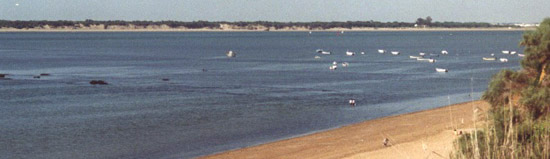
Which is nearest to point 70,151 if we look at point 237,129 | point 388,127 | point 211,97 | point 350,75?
point 237,129

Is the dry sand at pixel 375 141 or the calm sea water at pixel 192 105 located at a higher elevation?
the dry sand at pixel 375 141

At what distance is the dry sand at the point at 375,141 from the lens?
25984 millimetres

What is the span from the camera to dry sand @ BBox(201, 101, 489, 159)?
25984 mm

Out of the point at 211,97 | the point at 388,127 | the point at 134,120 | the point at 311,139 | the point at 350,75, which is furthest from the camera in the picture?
the point at 350,75

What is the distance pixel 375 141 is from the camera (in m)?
30.0

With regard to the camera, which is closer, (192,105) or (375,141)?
(375,141)

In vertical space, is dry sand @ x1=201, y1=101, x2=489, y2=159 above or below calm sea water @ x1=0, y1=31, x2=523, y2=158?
above

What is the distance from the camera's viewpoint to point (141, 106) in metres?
46.4

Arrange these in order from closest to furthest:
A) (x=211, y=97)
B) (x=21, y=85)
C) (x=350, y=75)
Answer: (x=211, y=97) → (x=21, y=85) → (x=350, y=75)

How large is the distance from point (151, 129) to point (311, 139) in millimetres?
8944

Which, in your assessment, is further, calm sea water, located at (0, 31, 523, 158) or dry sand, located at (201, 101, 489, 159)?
calm sea water, located at (0, 31, 523, 158)

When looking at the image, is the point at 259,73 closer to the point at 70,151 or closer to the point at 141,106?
the point at 141,106

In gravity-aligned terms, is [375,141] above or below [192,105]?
above

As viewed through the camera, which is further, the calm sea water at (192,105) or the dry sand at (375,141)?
the calm sea water at (192,105)
